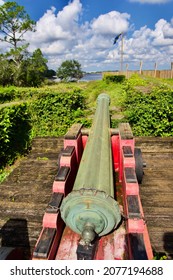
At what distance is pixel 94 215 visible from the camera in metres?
2.18

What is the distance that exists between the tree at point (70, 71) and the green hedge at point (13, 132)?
196 feet

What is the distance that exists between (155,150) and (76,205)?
5.56 m

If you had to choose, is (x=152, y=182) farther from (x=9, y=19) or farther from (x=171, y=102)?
(x=9, y=19)

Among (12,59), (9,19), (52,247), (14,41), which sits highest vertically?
(9,19)

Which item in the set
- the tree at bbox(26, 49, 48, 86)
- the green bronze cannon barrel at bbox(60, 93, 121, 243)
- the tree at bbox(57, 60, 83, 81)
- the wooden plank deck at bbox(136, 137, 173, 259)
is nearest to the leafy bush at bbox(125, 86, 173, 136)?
the wooden plank deck at bbox(136, 137, 173, 259)

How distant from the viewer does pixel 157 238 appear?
366cm

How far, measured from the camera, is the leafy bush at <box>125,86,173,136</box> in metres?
7.40

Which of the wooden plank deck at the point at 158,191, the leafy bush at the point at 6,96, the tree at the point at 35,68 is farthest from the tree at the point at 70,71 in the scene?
the wooden plank deck at the point at 158,191

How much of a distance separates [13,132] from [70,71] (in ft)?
207

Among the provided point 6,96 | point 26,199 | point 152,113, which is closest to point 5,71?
point 6,96

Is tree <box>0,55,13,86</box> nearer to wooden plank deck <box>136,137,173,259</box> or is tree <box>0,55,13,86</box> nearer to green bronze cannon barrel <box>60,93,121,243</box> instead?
wooden plank deck <box>136,137,173,259</box>

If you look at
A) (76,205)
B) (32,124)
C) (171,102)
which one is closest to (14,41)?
(32,124)

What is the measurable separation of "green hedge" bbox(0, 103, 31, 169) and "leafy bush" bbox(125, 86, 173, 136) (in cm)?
360

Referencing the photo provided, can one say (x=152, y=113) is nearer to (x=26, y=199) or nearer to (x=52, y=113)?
(x=52, y=113)
